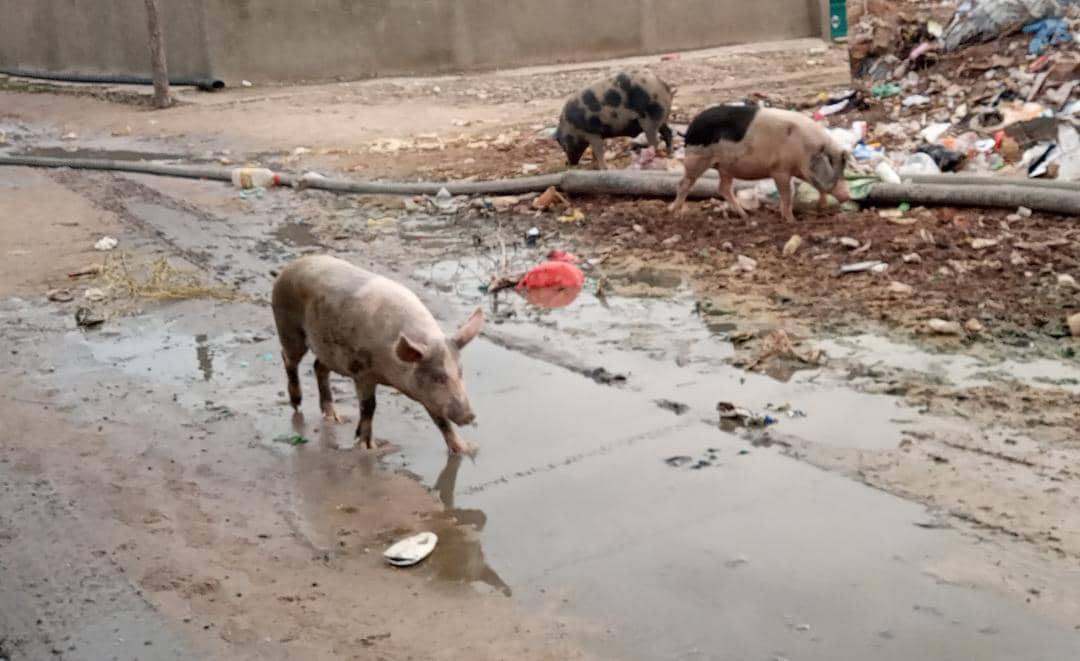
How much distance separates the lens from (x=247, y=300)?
296 inches

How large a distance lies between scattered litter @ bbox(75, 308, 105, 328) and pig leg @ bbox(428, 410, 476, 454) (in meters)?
3.12

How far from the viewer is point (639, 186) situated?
9.15m

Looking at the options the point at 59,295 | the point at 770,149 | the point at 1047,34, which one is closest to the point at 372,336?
the point at 59,295

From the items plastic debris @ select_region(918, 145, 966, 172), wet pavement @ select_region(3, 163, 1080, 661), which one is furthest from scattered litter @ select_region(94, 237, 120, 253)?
plastic debris @ select_region(918, 145, 966, 172)

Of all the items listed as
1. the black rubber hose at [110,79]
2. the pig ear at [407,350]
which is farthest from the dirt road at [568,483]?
the black rubber hose at [110,79]

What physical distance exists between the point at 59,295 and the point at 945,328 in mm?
5579

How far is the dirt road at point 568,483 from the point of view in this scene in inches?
144

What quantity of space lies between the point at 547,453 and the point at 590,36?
58.5 ft

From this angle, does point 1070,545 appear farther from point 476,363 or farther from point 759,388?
point 476,363

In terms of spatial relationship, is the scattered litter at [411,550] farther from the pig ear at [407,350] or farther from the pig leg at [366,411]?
the pig leg at [366,411]

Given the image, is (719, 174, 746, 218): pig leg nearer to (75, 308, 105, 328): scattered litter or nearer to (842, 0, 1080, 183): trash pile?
(842, 0, 1080, 183): trash pile

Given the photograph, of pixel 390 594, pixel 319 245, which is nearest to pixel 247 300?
pixel 319 245

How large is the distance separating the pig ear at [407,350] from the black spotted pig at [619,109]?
19.3 ft

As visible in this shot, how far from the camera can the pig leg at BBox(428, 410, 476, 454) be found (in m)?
4.88
